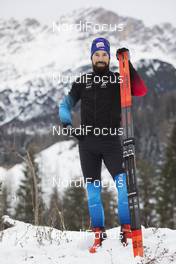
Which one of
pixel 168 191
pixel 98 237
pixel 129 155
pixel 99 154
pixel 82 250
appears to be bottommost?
pixel 82 250

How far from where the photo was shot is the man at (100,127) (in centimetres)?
546

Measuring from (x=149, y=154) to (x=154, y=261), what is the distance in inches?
4475

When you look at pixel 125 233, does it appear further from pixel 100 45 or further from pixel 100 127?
pixel 100 45

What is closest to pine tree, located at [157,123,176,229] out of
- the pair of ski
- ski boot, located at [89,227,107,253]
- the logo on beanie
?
ski boot, located at [89,227,107,253]

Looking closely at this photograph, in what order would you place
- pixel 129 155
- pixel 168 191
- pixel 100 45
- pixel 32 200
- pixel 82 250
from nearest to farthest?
1. pixel 129 155
2. pixel 82 250
3. pixel 100 45
4. pixel 32 200
5. pixel 168 191

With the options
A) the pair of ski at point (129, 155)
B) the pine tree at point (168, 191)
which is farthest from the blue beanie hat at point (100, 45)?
the pine tree at point (168, 191)

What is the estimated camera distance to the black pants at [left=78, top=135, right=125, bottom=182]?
545 centimetres

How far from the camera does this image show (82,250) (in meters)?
5.33

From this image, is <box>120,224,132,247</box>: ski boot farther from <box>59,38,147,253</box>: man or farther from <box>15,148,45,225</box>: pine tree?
<box>15,148,45,225</box>: pine tree

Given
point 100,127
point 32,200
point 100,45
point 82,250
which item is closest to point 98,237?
point 82,250

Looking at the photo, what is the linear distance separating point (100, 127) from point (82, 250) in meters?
1.50

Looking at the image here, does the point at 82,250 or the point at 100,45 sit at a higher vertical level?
the point at 100,45

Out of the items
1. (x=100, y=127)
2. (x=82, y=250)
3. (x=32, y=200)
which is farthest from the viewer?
(x=32, y=200)

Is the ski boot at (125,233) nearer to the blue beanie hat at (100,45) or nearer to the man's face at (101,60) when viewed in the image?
the man's face at (101,60)
